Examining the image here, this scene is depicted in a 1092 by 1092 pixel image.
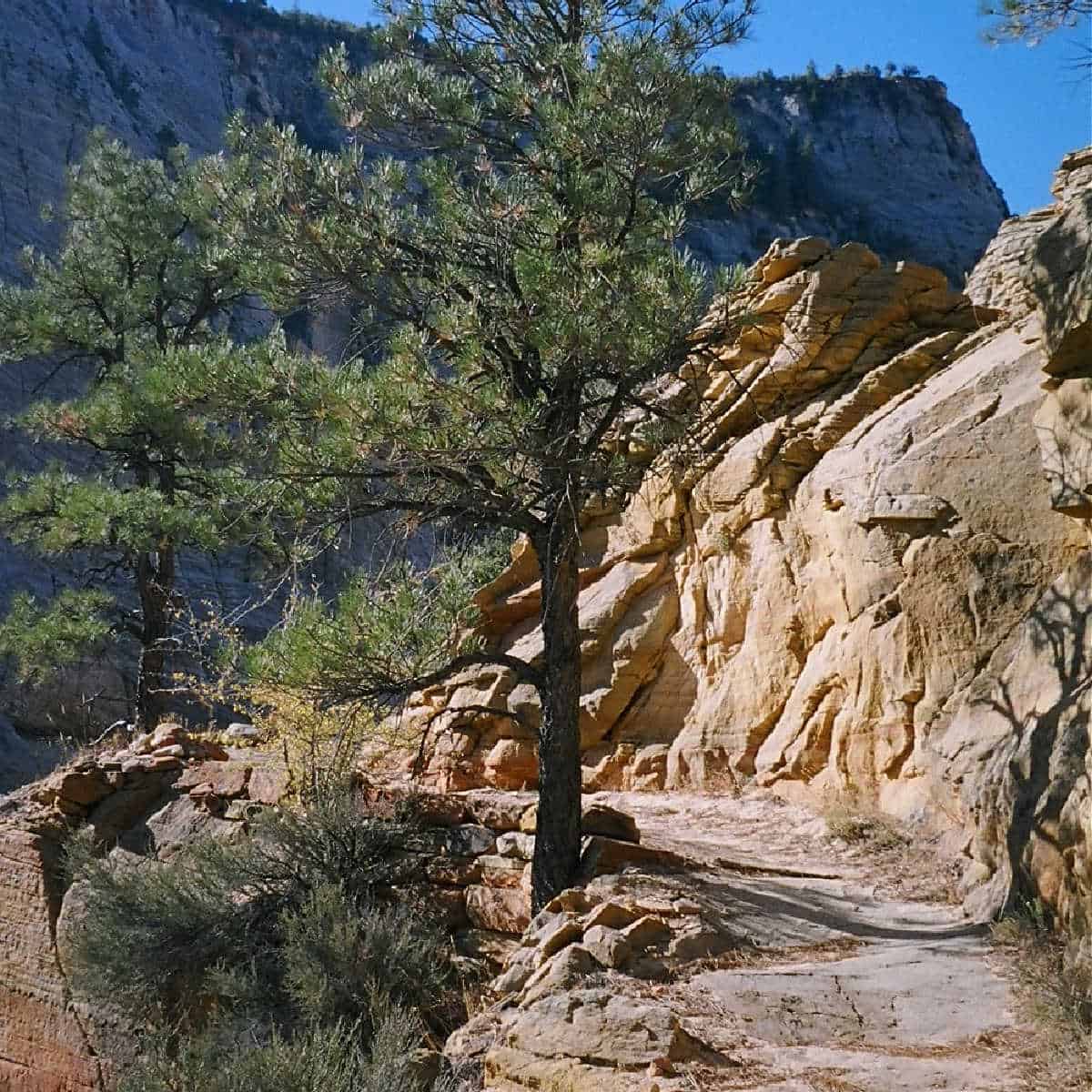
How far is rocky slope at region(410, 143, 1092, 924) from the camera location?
250 inches

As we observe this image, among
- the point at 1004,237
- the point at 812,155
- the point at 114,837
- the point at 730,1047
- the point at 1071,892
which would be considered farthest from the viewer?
the point at 812,155

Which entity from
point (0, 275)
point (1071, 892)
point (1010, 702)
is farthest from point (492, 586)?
point (0, 275)

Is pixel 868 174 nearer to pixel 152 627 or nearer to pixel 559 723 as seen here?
pixel 152 627

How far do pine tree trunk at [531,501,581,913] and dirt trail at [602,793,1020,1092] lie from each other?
827 millimetres

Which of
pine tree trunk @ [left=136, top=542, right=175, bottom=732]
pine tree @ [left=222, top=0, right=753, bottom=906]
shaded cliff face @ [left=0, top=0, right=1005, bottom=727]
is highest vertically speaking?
shaded cliff face @ [left=0, top=0, right=1005, bottom=727]

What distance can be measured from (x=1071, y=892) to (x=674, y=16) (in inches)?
210

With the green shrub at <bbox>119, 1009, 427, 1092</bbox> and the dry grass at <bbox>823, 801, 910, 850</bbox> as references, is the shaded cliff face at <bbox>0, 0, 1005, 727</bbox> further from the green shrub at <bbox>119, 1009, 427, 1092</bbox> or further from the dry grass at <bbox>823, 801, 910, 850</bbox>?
the green shrub at <bbox>119, 1009, 427, 1092</bbox>

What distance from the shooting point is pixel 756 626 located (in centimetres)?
1027

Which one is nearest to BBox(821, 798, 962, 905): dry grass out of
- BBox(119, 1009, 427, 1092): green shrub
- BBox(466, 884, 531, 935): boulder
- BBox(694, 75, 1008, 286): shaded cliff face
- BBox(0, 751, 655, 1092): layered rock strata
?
BBox(0, 751, 655, 1092): layered rock strata

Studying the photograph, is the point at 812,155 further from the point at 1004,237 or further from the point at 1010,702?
the point at 1010,702

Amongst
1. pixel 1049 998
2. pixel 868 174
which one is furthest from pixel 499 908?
pixel 868 174

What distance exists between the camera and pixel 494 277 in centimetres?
722

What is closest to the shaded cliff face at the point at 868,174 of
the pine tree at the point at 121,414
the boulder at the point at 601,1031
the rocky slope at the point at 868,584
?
the pine tree at the point at 121,414

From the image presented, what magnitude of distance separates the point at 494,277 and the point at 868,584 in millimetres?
3912
